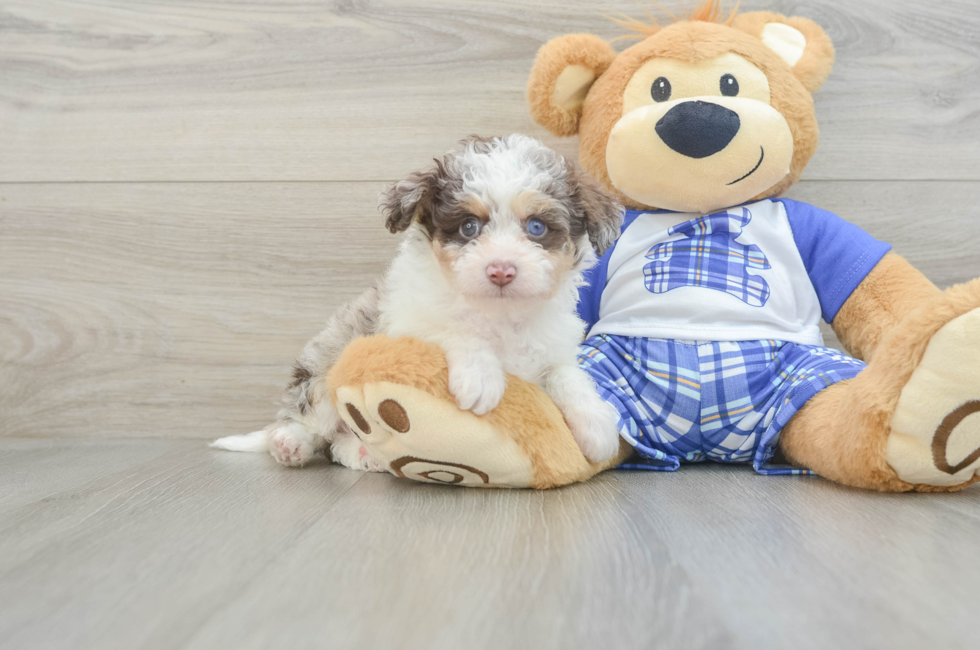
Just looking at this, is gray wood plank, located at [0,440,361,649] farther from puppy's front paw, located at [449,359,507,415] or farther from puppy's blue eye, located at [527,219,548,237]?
puppy's blue eye, located at [527,219,548,237]

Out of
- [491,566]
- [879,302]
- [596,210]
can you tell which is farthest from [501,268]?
[879,302]

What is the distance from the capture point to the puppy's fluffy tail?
5.83 feet

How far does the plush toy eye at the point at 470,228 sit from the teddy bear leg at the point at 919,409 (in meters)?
0.74

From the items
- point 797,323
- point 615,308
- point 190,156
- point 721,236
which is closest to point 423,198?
point 615,308

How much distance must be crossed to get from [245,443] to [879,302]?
1.59 m

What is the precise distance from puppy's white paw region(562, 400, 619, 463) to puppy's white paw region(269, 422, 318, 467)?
25.3 inches

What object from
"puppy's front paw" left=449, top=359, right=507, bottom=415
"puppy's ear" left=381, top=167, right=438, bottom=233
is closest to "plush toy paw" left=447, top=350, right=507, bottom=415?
"puppy's front paw" left=449, top=359, right=507, bottom=415

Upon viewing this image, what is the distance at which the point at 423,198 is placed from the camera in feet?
4.25

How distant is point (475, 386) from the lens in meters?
1.16

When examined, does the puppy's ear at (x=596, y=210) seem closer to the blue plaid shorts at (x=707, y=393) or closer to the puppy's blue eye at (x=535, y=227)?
the puppy's blue eye at (x=535, y=227)

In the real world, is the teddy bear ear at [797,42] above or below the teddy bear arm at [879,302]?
above

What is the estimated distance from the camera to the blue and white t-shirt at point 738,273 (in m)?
1.49

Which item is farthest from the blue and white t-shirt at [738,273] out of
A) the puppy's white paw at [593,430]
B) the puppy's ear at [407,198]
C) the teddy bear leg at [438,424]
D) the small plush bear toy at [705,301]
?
the puppy's ear at [407,198]

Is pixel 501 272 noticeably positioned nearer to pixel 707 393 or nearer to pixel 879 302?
pixel 707 393
